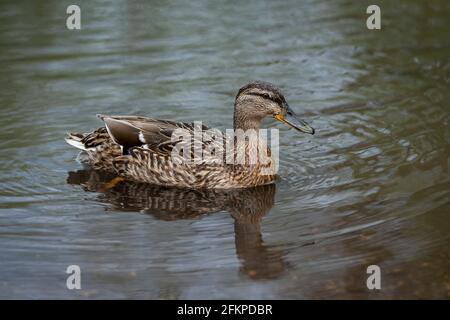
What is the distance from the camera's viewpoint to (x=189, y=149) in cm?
965

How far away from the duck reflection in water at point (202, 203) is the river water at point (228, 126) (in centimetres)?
3

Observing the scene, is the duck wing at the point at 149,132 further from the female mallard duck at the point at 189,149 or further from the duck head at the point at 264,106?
the duck head at the point at 264,106

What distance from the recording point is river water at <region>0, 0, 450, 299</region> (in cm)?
736

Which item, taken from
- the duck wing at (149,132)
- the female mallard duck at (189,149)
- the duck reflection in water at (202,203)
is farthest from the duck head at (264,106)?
the duck reflection in water at (202,203)

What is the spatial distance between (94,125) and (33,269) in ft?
13.2

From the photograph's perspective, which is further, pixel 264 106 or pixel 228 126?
pixel 228 126

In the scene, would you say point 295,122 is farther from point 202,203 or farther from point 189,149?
point 202,203

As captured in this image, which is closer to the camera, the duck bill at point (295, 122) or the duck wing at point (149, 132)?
the duck bill at point (295, 122)

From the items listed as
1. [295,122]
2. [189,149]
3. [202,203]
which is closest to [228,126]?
[189,149]

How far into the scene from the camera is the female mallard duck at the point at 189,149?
9.52m

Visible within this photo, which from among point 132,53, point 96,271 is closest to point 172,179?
point 96,271

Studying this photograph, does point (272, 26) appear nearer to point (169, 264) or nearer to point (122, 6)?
point (122, 6)

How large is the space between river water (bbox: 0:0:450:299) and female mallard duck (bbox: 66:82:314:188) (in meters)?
0.20

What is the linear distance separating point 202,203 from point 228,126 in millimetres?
2177
